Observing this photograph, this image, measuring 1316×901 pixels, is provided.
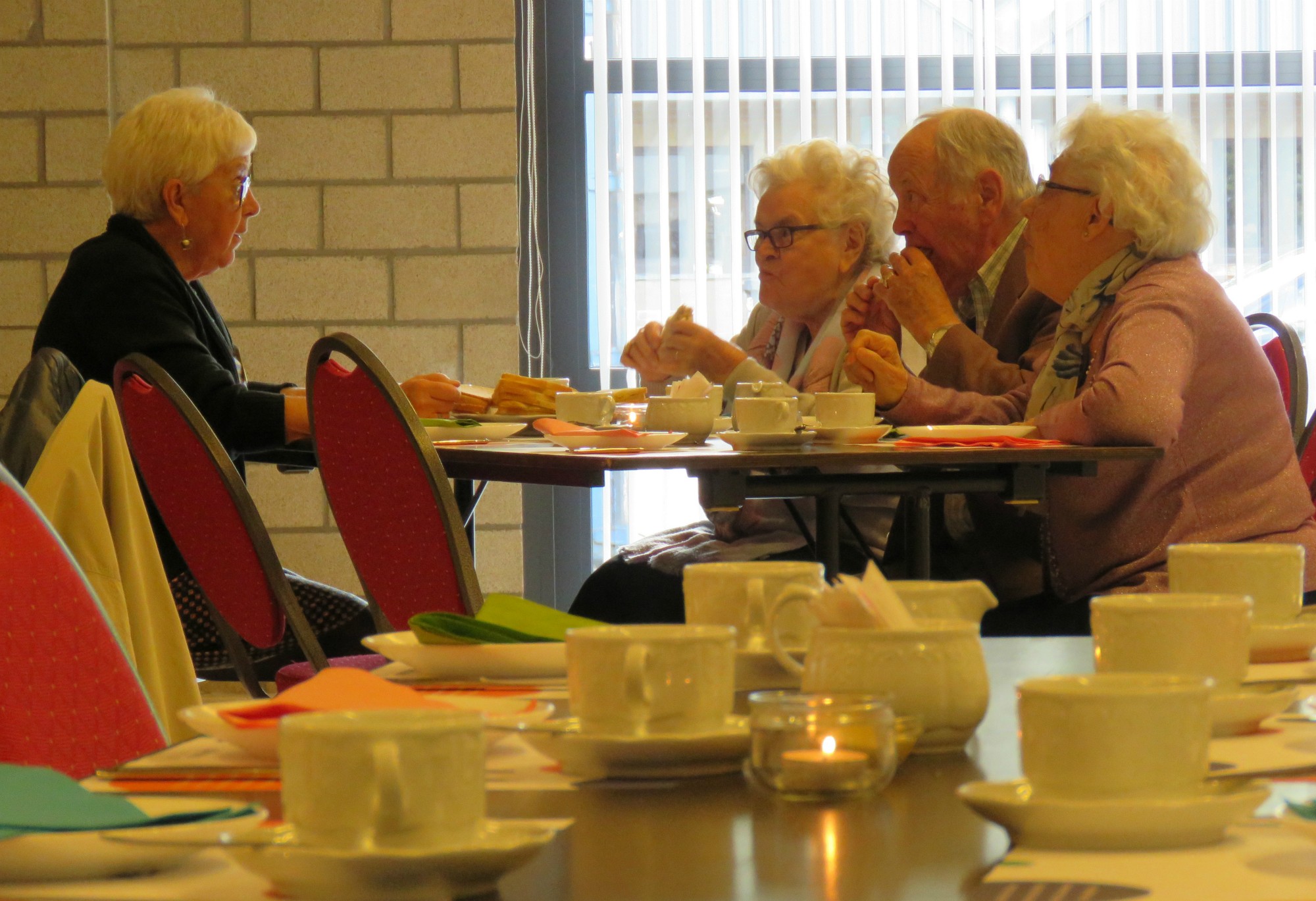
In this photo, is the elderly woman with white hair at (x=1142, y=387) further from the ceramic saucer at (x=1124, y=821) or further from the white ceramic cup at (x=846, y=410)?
the ceramic saucer at (x=1124, y=821)

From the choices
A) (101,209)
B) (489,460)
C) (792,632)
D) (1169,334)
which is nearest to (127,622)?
(792,632)

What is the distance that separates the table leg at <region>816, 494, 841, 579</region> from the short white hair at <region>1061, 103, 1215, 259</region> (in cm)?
65

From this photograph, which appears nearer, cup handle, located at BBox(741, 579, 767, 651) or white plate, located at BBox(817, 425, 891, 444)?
cup handle, located at BBox(741, 579, 767, 651)

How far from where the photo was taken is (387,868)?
1.59 ft

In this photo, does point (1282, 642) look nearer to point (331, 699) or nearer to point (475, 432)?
point (331, 699)

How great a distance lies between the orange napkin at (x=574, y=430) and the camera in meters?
2.21

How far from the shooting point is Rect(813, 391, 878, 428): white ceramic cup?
2.25m

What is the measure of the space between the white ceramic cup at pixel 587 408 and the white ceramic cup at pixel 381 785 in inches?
80.6

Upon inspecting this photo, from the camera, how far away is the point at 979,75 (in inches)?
180

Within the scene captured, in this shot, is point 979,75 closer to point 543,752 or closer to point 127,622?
Answer: point 127,622

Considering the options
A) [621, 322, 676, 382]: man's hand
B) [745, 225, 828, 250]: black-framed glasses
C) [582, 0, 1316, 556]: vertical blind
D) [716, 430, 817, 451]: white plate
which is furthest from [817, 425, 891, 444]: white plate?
[582, 0, 1316, 556]: vertical blind

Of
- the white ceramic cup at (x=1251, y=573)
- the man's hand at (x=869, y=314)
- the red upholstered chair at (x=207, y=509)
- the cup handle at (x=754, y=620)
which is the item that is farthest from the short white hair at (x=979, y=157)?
the cup handle at (x=754, y=620)

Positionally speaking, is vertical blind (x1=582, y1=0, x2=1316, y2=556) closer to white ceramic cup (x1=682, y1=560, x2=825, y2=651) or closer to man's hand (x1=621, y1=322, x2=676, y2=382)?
man's hand (x1=621, y1=322, x2=676, y2=382)

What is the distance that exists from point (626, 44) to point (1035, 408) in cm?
243
